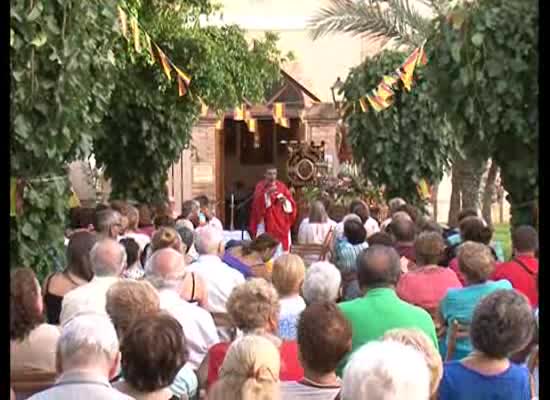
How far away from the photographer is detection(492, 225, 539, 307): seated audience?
7.48 m

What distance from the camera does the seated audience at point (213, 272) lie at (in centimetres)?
780

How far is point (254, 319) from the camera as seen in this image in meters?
5.60

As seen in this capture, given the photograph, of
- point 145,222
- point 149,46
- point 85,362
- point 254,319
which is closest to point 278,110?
point 149,46

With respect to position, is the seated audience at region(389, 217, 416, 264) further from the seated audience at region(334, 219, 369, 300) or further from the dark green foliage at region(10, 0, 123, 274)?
the dark green foliage at region(10, 0, 123, 274)

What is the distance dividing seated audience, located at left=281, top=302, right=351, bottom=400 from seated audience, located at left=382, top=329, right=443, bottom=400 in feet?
A: 0.70

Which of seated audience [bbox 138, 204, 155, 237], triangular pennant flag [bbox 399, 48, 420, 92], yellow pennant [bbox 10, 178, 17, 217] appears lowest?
seated audience [bbox 138, 204, 155, 237]

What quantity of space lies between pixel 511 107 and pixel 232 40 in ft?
27.0

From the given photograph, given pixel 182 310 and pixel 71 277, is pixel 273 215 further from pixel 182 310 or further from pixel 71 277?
pixel 182 310

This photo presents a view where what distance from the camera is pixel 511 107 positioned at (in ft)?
33.0

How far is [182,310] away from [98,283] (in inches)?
21.8

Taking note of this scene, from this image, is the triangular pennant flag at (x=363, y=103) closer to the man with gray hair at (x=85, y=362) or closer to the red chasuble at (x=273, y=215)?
the red chasuble at (x=273, y=215)

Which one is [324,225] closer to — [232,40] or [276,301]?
[232,40]

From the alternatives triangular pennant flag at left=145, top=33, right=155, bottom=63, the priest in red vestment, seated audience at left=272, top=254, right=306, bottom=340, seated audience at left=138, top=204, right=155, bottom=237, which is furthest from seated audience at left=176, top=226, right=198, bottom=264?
the priest in red vestment

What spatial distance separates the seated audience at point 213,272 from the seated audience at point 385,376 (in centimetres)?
373
